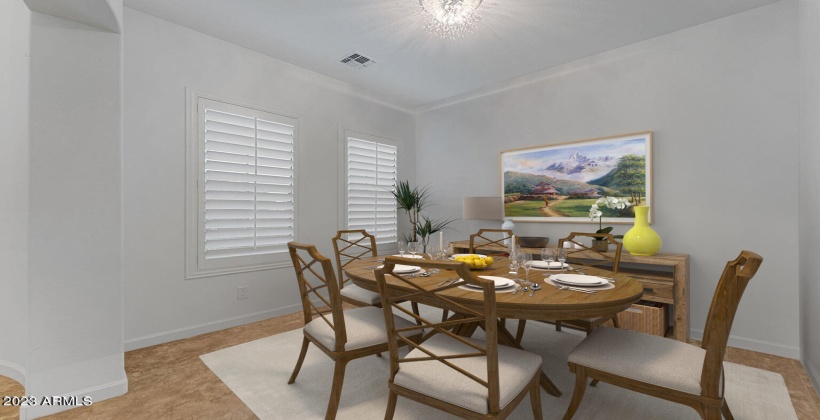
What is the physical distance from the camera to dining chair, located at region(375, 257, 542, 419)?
128 cm

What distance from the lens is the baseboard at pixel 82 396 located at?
6.27ft

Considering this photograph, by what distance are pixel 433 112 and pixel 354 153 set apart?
1424 mm

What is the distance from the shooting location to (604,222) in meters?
3.53

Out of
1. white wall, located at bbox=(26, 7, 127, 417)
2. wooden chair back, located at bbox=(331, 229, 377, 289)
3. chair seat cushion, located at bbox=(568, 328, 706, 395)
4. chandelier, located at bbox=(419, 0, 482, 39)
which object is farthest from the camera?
wooden chair back, located at bbox=(331, 229, 377, 289)

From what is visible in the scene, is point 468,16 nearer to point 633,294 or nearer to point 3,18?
point 633,294

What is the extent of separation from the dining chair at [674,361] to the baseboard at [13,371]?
11.1 ft

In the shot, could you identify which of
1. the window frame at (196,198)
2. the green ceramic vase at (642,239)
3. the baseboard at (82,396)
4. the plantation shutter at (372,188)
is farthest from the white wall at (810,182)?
the window frame at (196,198)

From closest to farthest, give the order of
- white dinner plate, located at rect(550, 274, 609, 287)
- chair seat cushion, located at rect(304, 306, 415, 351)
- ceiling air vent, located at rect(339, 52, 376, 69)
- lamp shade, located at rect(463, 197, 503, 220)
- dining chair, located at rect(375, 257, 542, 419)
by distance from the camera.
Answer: dining chair, located at rect(375, 257, 542, 419) → white dinner plate, located at rect(550, 274, 609, 287) → chair seat cushion, located at rect(304, 306, 415, 351) → ceiling air vent, located at rect(339, 52, 376, 69) → lamp shade, located at rect(463, 197, 503, 220)

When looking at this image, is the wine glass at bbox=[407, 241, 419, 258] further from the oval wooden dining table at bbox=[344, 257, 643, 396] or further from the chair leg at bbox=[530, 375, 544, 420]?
the chair leg at bbox=[530, 375, 544, 420]

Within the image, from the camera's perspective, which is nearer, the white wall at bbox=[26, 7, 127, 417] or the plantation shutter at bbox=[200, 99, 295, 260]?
the white wall at bbox=[26, 7, 127, 417]

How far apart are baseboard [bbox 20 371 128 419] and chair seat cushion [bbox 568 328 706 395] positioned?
2.63 metres

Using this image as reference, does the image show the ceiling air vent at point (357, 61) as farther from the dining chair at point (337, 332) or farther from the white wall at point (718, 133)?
the dining chair at point (337, 332)

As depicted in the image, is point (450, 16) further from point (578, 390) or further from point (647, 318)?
point (647, 318)

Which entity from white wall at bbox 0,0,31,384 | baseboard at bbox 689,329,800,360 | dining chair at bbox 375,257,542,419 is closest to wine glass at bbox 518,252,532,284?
dining chair at bbox 375,257,542,419
